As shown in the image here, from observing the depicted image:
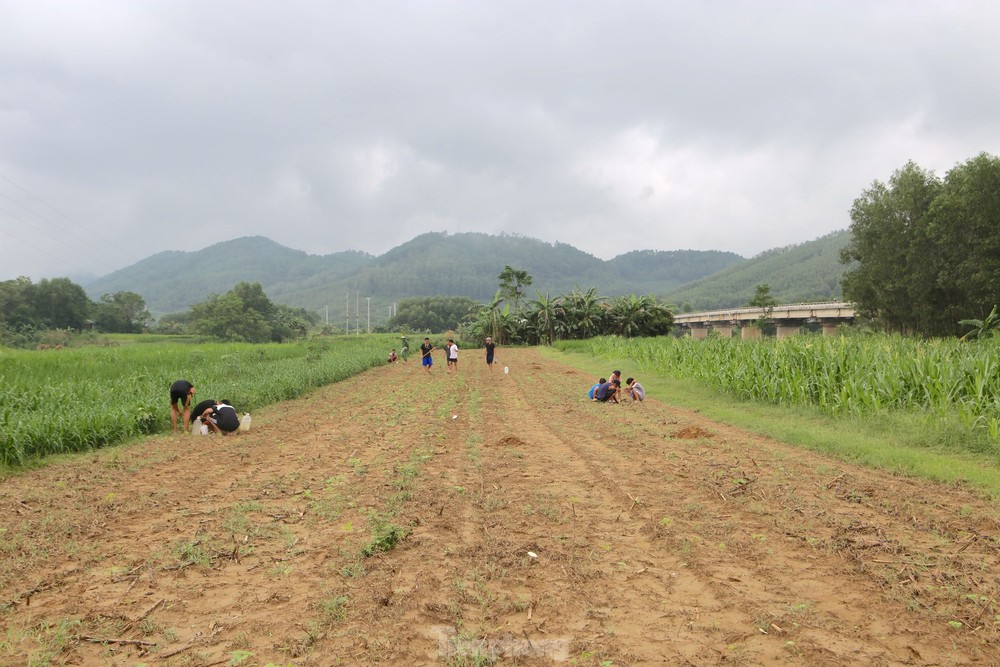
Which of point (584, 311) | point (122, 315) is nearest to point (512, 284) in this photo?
point (584, 311)

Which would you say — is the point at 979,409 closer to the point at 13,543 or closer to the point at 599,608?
the point at 599,608

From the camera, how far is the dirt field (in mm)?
3525

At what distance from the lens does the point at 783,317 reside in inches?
2520

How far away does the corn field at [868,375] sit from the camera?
9.84 meters

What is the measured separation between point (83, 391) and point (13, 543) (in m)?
8.86

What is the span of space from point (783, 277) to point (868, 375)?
152317 millimetres

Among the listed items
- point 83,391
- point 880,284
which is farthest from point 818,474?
point 880,284

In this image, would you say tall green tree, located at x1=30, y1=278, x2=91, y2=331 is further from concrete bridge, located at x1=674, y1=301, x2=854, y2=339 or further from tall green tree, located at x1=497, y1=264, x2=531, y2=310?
concrete bridge, located at x1=674, y1=301, x2=854, y2=339

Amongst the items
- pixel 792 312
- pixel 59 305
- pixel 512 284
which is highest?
pixel 512 284

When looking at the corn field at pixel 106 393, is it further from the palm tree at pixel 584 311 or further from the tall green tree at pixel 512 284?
the tall green tree at pixel 512 284

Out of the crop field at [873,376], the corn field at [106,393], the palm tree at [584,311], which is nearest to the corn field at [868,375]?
the crop field at [873,376]

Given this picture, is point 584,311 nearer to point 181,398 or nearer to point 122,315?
point 181,398

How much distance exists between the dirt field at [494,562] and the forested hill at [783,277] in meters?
113

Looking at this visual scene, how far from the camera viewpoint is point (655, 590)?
13.9 ft
